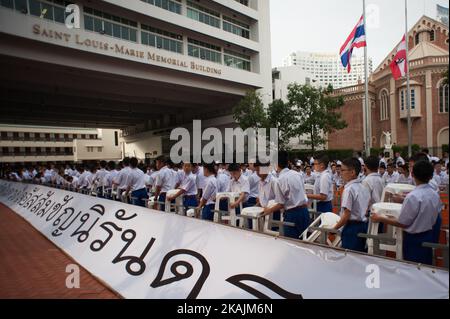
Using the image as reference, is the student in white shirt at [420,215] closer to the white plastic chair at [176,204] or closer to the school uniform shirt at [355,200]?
the school uniform shirt at [355,200]

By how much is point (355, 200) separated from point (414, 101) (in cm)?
3616

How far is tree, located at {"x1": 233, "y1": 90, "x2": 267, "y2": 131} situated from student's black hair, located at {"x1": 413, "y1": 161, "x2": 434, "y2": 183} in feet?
68.8

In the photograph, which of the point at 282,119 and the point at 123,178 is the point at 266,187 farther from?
the point at 282,119

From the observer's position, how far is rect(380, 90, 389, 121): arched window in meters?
37.4

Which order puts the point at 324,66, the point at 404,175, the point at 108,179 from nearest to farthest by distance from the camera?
1. the point at 404,175
2. the point at 108,179
3. the point at 324,66

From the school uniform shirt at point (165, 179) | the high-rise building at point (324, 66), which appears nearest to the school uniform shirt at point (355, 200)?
the school uniform shirt at point (165, 179)

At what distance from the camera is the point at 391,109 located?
36.1 meters

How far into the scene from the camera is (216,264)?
3420mm

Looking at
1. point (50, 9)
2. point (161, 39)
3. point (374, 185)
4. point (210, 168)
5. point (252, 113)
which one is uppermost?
point (161, 39)

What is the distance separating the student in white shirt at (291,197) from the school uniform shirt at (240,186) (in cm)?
173

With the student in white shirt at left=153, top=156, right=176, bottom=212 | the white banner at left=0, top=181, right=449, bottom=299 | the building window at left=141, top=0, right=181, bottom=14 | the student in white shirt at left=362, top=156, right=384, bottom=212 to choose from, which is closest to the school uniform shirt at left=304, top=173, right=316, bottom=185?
the student in white shirt at left=153, top=156, right=176, bottom=212

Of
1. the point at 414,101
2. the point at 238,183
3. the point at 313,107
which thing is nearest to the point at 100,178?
the point at 238,183
